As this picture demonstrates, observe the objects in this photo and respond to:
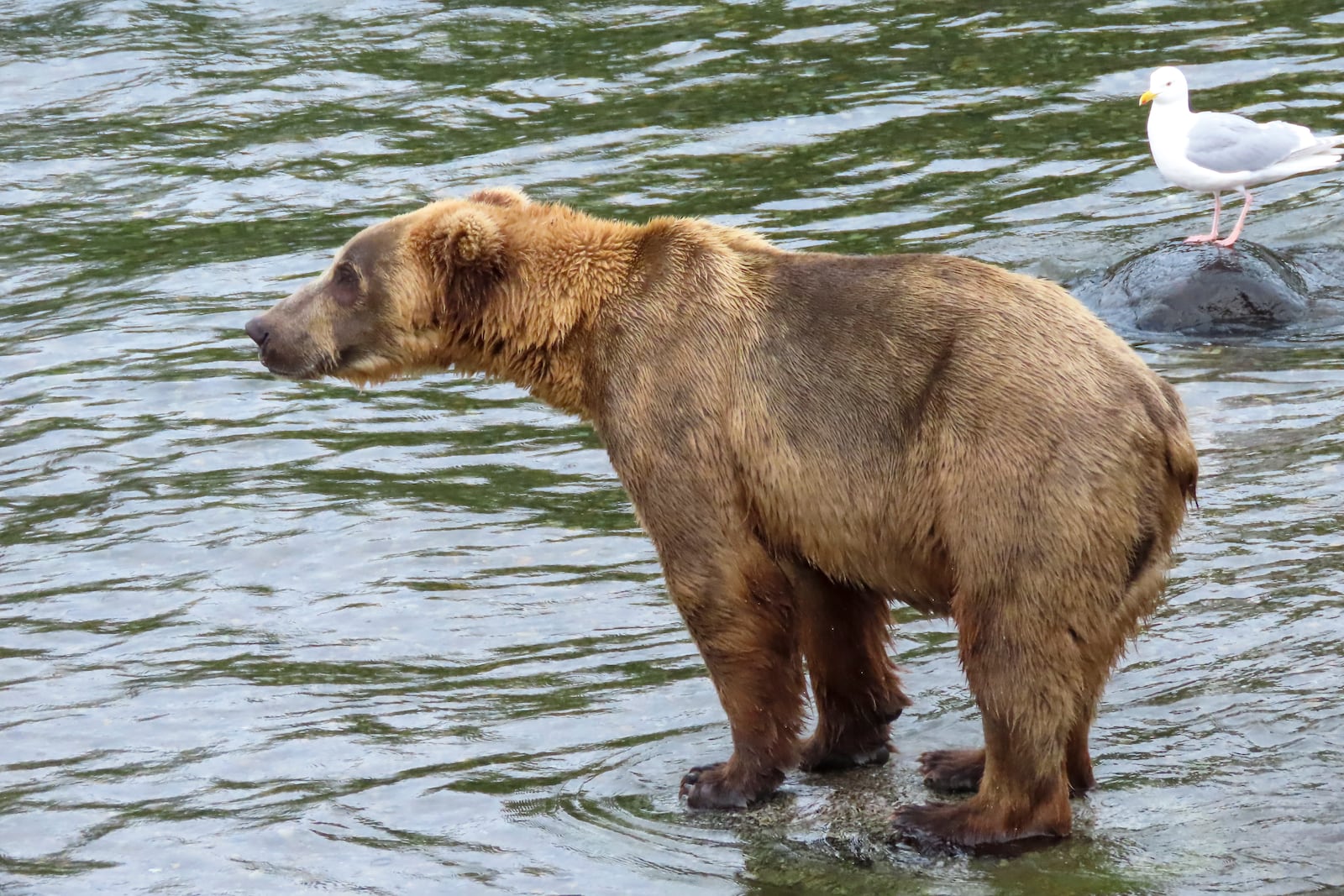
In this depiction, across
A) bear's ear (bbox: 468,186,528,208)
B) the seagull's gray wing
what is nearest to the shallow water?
the seagull's gray wing

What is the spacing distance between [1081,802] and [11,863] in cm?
359

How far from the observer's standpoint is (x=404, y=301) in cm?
668

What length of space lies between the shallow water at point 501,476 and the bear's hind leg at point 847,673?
0.15 metres

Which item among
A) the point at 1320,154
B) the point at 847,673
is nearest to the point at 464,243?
the point at 847,673

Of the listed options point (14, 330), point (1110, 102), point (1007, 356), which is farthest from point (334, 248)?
point (1007, 356)

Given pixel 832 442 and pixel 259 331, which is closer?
pixel 832 442

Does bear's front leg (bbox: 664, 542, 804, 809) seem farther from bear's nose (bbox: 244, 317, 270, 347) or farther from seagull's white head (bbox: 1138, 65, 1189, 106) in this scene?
seagull's white head (bbox: 1138, 65, 1189, 106)

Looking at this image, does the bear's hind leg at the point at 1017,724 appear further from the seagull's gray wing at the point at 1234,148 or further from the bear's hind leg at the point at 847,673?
the seagull's gray wing at the point at 1234,148

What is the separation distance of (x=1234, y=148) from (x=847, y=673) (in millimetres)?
6122

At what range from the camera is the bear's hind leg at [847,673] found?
6.44 meters

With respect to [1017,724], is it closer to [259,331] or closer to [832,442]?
[832,442]

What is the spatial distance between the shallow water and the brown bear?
363 millimetres

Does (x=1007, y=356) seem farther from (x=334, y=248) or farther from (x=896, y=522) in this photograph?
(x=334, y=248)

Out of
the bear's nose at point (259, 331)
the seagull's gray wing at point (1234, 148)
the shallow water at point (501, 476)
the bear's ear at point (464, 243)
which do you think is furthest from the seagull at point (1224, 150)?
the bear's nose at point (259, 331)
